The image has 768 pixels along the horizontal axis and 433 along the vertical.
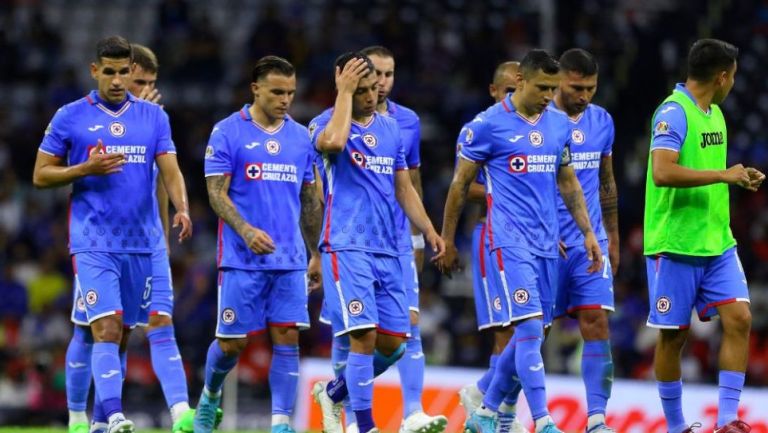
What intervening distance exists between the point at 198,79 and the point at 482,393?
11934 mm

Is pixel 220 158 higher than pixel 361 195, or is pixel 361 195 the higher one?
pixel 220 158

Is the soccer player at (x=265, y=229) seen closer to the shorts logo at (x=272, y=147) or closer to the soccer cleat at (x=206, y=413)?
the shorts logo at (x=272, y=147)

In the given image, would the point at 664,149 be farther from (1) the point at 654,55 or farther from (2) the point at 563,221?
(1) the point at 654,55

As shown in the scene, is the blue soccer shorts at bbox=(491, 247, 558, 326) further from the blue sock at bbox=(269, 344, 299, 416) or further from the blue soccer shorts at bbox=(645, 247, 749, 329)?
the blue sock at bbox=(269, 344, 299, 416)

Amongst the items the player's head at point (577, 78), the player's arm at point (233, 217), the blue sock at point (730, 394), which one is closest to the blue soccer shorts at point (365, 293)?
the player's arm at point (233, 217)

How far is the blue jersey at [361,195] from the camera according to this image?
10.4m

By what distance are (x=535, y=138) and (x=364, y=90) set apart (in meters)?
1.24

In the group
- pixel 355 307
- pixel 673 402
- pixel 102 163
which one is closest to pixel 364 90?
pixel 355 307

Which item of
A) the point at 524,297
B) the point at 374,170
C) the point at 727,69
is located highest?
the point at 727,69

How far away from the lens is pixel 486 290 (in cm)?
1099

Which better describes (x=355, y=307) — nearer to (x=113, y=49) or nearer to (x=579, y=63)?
(x=113, y=49)

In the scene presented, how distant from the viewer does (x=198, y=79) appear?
2291cm

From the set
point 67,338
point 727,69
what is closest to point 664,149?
point 727,69

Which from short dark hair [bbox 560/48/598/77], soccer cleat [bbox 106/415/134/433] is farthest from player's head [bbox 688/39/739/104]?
soccer cleat [bbox 106/415/134/433]
